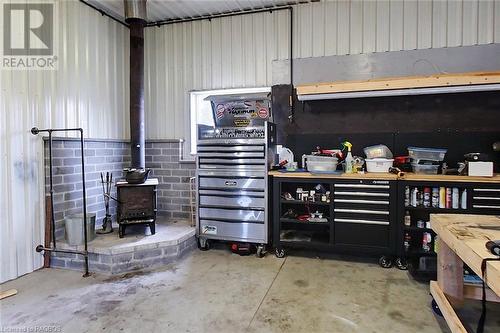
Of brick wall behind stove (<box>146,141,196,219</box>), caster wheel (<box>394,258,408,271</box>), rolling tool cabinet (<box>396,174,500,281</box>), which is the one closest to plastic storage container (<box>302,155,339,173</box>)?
rolling tool cabinet (<box>396,174,500,281</box>)

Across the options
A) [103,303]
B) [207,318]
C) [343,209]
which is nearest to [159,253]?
[103,303]

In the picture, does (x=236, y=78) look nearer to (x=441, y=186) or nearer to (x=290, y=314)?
(x=441, y=186)

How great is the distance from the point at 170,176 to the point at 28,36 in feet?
7.42

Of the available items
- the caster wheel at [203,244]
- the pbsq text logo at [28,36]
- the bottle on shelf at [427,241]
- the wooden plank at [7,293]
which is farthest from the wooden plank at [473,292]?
the pbsq text logo at [28,36]

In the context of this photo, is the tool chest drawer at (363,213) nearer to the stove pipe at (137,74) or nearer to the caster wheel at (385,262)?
the caster wheel at (385,262)

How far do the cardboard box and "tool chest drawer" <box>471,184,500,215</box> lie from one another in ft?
0.35

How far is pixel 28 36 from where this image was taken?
3.03 m

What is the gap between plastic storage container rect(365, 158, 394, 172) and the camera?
326cm

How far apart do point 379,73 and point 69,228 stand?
386 cm

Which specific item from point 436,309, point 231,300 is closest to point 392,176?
point 436,309

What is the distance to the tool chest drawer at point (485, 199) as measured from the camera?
285cm

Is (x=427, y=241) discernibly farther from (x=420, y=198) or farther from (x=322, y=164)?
(x=322, y=164)

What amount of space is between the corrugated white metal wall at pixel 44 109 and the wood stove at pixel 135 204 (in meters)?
0.76

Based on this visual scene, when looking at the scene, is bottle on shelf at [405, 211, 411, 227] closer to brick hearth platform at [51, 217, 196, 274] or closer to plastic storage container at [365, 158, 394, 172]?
plastic storage container at [365, 158, 394, 172]
